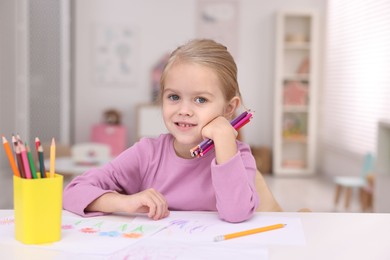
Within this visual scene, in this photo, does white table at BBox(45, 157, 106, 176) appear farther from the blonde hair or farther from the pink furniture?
the pink furniture

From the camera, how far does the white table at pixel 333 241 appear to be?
86cm

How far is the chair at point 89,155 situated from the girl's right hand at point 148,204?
2366 millimetres

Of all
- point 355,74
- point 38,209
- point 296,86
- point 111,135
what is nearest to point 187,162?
point 38,209

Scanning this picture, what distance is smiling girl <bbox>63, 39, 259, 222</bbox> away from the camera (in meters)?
1.09

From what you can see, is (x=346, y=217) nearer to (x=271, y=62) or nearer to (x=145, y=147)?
(x=145, y=147)

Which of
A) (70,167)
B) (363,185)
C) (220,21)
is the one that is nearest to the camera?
(70,167)

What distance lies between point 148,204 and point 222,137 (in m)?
0.19

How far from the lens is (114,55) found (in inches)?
Answer: 258

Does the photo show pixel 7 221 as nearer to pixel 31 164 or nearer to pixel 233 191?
pixel 31 164

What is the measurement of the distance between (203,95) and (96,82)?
5.48 m

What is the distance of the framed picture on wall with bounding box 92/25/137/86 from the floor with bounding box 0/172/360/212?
6.58 ft

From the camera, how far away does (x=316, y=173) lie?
650 cm

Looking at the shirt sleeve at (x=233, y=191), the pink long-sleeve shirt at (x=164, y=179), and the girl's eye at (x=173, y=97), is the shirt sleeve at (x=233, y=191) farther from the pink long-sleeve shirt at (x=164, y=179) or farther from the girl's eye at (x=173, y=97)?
the girl's eye at (x=173, y=97)

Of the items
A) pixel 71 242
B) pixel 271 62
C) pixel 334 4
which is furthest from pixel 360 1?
pixel 71 242
